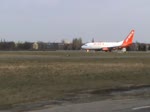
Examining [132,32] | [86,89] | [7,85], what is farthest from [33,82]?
[132,32]

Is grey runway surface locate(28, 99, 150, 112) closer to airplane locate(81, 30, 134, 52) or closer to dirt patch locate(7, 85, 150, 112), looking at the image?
dirt patch locate(7, 85, 150, 112)

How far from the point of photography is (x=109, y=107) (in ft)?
51.5

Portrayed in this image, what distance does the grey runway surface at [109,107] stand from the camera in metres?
15.0

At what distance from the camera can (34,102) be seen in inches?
688

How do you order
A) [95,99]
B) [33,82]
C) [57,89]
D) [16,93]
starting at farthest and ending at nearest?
[33,82], [57,89], [16,93], [95,99]

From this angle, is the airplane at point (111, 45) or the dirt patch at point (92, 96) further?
the airplane at point (111, 45)

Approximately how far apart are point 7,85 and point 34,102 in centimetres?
677

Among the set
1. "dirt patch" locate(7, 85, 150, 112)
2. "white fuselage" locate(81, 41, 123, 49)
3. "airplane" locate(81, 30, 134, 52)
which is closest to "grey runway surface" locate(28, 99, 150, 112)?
"dirt patch" locate(7, 85, 150, 112)

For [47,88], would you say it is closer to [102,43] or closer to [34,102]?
[34,102]

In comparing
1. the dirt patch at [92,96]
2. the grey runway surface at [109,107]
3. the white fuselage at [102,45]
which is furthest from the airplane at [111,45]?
the grey runway surface at [109,107]

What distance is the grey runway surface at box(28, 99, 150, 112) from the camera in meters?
15.0

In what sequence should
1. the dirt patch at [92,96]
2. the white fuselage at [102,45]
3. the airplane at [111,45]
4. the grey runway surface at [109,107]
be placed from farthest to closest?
the white fuselage at [102,45], the airplane at [111,45], the dirt patch at [92,96], the grey runway surface at [109,107]

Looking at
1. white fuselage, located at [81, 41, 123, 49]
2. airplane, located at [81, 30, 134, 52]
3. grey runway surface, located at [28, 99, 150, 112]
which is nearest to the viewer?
grey runway surface, located at [28, 99, 150, 112]

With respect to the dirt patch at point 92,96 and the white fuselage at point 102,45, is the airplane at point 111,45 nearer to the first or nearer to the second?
the white fuselage at point 102,45
